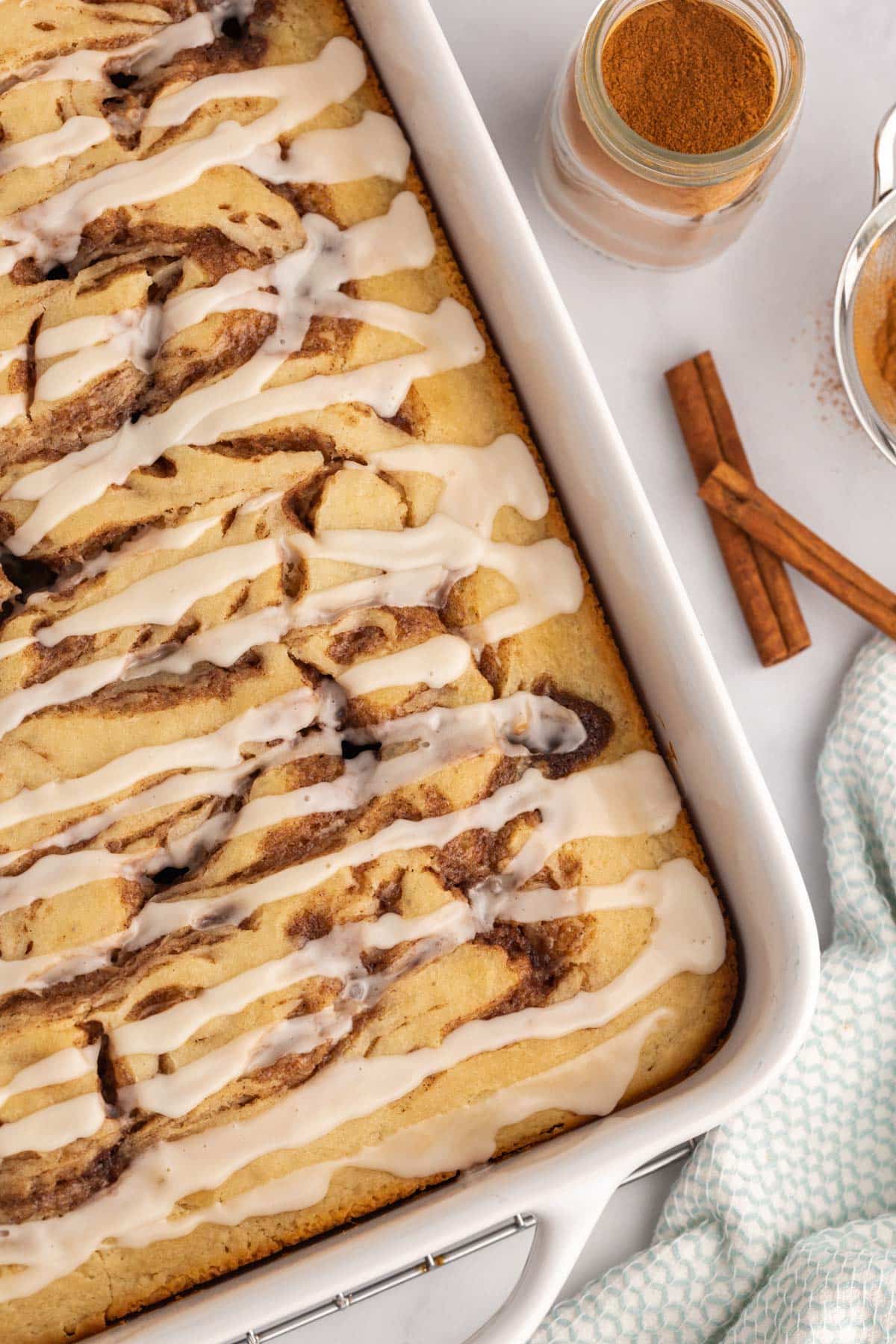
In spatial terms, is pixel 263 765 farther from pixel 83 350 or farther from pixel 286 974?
pixel 83 350

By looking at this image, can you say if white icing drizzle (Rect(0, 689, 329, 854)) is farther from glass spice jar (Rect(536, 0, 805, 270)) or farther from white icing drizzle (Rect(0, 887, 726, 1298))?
glass spice jar (Rect(536, 0, 805, 270))

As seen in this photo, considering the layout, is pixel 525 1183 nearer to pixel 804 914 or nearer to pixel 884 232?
pixel 804 914

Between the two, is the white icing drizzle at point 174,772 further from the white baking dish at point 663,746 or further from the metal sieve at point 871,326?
the metal sieve at point 871,326

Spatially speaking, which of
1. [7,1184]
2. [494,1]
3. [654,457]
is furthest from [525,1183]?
[494,1]

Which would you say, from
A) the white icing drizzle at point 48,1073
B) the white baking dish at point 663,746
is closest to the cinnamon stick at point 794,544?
the white baking dish at point 663,746

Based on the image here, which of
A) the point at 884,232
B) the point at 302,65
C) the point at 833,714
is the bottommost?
the point at 833,714

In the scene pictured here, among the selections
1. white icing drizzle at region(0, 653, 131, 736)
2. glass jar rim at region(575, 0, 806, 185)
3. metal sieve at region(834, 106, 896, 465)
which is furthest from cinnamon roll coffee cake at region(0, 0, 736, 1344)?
metal sieve at region(834, 106, 896, 465)
